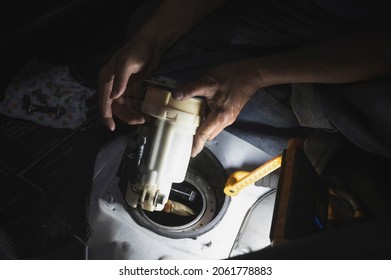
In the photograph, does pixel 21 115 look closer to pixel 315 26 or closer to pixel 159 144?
pixel 159 144

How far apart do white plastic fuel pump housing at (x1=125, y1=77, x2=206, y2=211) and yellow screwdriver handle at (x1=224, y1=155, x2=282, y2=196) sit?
16 cm

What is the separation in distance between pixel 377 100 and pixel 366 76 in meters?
0.06

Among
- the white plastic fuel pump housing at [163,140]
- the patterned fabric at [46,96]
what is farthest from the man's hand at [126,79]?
the patterned fabric at [46,96]

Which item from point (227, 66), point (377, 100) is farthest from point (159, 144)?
point (377, 100)

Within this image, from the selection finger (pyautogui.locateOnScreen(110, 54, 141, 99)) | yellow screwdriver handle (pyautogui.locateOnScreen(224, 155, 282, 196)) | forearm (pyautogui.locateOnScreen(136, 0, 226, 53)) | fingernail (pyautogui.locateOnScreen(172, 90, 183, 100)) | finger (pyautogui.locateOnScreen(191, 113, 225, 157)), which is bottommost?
Result: yellow screwdriver handle (pyautogui.locateOnScreen(224, 155, 282, 196))

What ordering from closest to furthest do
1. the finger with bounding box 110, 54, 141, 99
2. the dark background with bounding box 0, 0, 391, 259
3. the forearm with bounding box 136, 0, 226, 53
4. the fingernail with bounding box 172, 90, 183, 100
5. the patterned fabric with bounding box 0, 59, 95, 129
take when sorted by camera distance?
the dark background with bounding box 0, 0, 391, 259, the fingernail with bounding box 172, 90, 183, 100, the finger with bounding box 110, 54, 141, 99, the forearm with bounding box 136, 0, 226, 53, the patterned fabric with bounding box 0, 59, 95, 129

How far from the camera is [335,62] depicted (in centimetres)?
75

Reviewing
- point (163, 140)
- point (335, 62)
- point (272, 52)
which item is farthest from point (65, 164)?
point (335, 62)

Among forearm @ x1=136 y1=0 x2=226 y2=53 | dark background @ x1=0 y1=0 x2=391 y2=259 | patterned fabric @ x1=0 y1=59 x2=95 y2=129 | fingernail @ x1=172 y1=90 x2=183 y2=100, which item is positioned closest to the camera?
dark background @ x1=0 y1=0 x2=391 y2=259

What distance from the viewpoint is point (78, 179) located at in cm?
104

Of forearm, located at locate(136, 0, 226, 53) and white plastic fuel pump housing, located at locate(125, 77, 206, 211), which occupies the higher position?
forearm, located at locate(136, 0, 226, 53)

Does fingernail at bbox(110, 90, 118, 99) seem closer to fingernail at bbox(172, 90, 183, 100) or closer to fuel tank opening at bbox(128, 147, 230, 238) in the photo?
fingernail at bbox(172, 90, 183, 100)

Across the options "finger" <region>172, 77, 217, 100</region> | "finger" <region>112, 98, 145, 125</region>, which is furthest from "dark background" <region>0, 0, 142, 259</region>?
"finger" <region>172, 77, 217, 100</region>

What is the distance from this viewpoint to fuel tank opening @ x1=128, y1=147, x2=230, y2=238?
93cm
